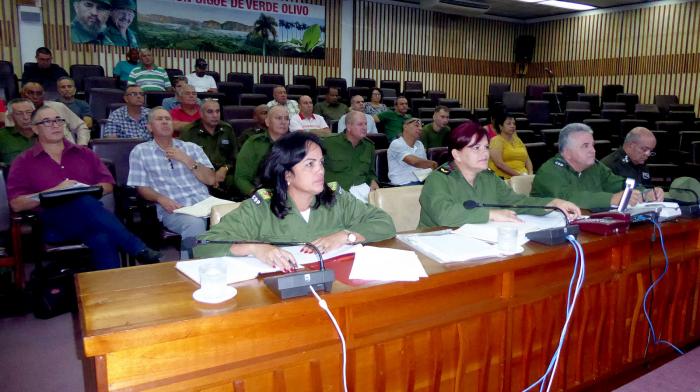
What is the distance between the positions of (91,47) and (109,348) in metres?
9.28

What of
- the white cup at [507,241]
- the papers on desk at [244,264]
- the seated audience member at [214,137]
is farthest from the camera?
the seated audience member at [214,137]

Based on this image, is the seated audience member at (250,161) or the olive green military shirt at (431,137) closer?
the seated audience member at (250,161)

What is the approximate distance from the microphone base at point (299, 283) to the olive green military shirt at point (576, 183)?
73.7 inches

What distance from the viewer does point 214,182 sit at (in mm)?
3812

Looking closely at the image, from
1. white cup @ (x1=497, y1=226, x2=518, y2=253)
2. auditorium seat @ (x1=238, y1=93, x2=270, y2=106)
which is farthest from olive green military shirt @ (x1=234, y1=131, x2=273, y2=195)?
auditorium seat @ (x1=238, y1=93, x2=270, y2=106)

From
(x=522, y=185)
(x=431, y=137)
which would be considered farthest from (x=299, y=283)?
(x=431, y=137)

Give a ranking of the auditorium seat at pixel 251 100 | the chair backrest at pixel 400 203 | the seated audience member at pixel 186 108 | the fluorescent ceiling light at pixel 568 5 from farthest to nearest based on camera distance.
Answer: the fluorescent ceiling light at pixel 568 5 < the auditorium seat at pixel 251 100 < the seated audience member at pixel 186 108 < the chair backrest at pixel 400 203

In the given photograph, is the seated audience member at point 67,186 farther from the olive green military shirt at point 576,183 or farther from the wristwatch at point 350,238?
the olive green military shirt at point 576,183

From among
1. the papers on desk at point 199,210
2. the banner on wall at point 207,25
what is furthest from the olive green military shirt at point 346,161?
the banner on wall at point 207,25

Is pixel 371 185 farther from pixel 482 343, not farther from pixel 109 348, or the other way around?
pixel 109 348

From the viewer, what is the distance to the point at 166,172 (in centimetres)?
363

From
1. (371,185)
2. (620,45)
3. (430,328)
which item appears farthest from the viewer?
(620,45)

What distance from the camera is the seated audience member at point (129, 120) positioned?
4.93 meters

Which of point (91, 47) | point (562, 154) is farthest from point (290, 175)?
point (91, 47)
